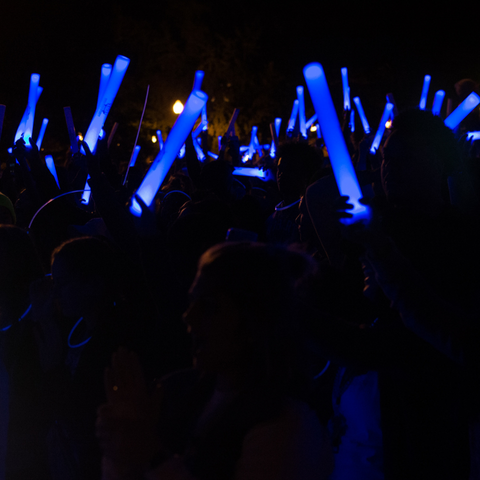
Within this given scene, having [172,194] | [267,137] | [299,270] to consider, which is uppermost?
[267,137]

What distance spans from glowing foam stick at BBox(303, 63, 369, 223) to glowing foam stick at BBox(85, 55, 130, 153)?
155cm

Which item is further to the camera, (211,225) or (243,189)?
Answer: (243,189)

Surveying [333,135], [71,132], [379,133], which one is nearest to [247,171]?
[379,133]

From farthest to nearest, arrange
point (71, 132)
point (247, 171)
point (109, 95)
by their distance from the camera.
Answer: point (247, 171) → point (71, 132) → point (109, 95)

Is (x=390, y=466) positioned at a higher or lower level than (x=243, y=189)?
lower

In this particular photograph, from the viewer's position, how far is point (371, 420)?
74.5 inches

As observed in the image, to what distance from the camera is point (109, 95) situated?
9.49 ft

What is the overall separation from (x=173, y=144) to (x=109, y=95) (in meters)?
1.44

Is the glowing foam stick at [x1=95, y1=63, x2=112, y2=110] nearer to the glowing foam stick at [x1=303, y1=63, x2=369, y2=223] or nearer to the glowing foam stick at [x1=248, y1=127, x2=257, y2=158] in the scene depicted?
the glowing foam stick at [x1=303, y1=63, x2=369, y2=223]

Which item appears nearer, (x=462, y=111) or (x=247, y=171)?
(x=462, y=111)

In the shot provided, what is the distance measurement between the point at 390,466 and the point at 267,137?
828 inches

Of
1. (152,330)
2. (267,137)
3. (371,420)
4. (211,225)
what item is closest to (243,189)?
(211,225)

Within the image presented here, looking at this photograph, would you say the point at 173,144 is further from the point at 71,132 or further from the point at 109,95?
the point at 71,132

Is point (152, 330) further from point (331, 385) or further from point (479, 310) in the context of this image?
point (479, 310)
